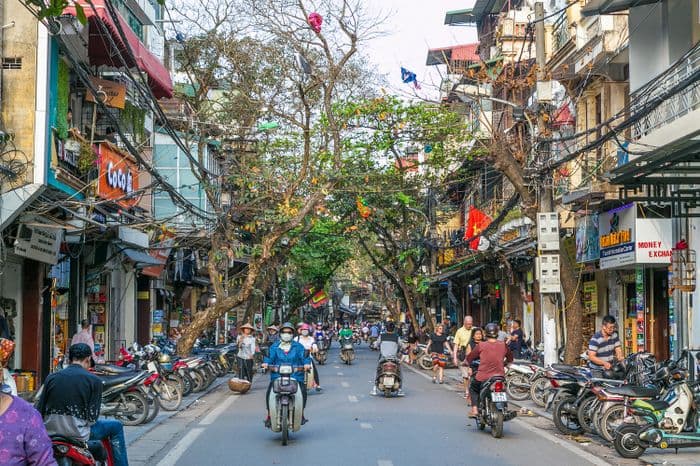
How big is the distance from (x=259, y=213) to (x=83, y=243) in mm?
7117

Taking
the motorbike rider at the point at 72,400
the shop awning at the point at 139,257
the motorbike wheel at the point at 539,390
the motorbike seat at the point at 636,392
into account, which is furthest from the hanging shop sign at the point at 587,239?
the motorbike rider at the point at 72,400

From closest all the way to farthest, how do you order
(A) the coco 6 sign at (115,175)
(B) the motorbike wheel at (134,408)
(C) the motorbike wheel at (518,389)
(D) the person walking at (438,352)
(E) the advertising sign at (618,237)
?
(B) the motorbike wheel at (134,408)
(A) the coco 6 sign at (115,175)
(C) the motorbike wheel at (518,389)
(E) the advertising sign at (618,237)
(D) the person walking at (438,352)

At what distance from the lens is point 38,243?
19.9 meters

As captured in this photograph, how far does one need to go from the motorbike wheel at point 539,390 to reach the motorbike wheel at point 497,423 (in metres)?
5.73

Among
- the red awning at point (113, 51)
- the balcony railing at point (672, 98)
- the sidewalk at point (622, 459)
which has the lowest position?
the sidewalk at point (622, 459)

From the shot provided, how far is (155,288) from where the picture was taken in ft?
118

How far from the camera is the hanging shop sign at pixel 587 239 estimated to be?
2555 centimetres

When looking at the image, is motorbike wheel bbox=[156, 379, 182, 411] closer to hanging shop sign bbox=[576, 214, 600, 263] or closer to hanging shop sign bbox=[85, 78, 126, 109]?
hanging shop sign bbox=[85, 78, 126, 109]

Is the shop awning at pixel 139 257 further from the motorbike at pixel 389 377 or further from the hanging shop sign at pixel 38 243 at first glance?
the motorbike at pixel 389 377

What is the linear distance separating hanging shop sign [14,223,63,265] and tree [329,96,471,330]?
10.9 m

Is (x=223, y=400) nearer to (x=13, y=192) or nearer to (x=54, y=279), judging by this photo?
(x=54, y=279)

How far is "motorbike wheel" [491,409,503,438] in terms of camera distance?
14.3 m

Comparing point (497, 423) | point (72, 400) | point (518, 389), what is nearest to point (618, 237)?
point (518, 389)

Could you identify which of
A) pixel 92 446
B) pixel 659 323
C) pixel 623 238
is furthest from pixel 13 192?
pixel 659 323
